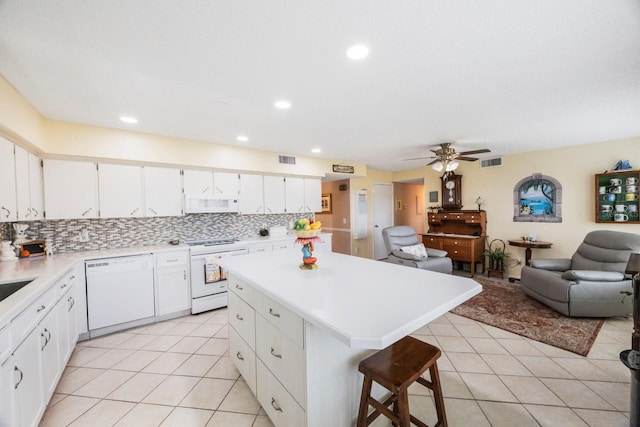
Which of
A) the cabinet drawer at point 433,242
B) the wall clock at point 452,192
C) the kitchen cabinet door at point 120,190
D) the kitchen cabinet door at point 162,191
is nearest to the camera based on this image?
the kitchen cabinet door at point 120,190

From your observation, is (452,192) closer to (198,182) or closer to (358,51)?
(358,51)

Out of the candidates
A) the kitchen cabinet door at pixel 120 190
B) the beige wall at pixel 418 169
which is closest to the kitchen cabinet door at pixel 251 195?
the beige wall at pixel 418 169

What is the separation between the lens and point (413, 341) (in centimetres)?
151

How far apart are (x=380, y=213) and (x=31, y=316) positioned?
6.20 meters

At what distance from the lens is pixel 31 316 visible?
1.57 meters

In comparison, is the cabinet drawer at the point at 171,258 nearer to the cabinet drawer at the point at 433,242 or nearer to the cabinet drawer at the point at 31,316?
the cabinet drawer at the point at 31,316

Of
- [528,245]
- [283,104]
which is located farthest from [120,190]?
[528,245]

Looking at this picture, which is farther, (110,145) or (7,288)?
(110,145)

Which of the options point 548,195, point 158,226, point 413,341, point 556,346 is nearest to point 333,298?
point 413,341

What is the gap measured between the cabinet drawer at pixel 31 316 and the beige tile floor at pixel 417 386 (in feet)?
2.37

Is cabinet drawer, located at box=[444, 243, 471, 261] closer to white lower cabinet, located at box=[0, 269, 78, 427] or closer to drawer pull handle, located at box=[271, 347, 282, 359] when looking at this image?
drawer pull handle, located at box=[271, 347, 282, 359]

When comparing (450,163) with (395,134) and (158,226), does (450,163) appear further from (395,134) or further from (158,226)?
(158,226)

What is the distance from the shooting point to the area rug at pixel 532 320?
103 inches

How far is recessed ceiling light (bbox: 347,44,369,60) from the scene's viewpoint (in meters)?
1.62
